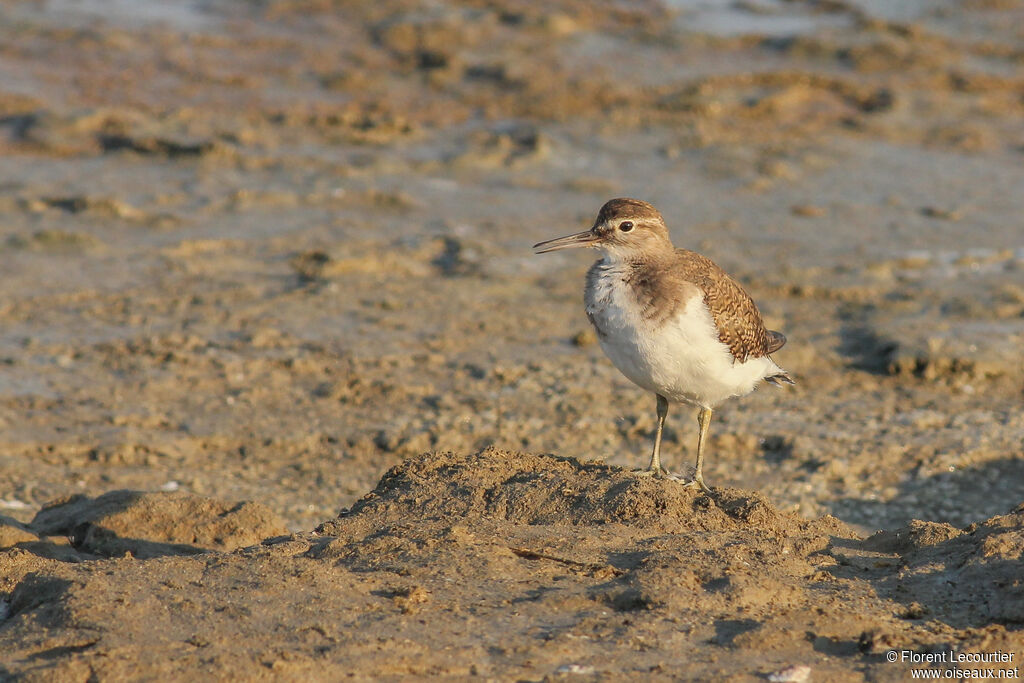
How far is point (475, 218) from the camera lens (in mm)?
11773

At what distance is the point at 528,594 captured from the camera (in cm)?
477

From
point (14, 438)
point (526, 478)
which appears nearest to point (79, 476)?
point (14, 438)

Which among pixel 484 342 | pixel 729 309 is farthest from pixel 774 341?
pixel 484 342

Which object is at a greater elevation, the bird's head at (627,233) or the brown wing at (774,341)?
the bird's head at (627,233)

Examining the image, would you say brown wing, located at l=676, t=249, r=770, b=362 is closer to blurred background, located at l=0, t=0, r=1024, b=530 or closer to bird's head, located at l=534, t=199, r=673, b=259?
bird's head, located at l=534, t=199, r=673, b=259

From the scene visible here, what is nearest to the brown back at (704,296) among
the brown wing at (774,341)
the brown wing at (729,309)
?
the brown wing at (729,309)

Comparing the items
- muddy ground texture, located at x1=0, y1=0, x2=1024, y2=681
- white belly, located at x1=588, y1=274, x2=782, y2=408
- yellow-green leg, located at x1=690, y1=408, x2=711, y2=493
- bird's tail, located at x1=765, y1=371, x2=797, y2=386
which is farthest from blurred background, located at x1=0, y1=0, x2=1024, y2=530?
white belly, located at x1=588, y1=274, x2=782, y2=408

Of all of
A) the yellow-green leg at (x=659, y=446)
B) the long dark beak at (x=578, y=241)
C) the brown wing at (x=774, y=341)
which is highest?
the long dark beak at (x=578, y=241)

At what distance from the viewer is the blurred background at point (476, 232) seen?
816 centimetres

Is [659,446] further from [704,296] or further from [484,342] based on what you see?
[484,342]

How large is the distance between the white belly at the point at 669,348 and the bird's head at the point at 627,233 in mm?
363

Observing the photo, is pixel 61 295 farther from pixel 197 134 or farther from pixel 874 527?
pixel 874 527

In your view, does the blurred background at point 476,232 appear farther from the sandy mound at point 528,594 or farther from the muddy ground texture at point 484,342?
the sandy mound at point 528,594

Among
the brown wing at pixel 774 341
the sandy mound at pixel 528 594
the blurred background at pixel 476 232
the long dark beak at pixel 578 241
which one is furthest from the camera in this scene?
the blurred background at pixel 476 232
